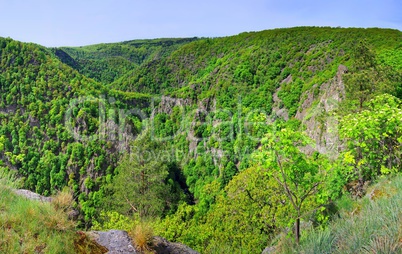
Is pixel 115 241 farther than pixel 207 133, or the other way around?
pixel 207 133

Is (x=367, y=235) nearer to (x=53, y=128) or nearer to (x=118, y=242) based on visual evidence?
(x=118, y=242)

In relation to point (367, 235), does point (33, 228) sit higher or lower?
lower

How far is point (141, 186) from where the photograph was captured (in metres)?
35.6

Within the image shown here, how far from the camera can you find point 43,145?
79938 millimetres

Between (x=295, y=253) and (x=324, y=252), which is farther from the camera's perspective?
(x=295, y=253)

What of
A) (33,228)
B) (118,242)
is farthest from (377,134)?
(33,228)

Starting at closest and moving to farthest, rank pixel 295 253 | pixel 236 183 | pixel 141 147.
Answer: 1. pixel 295 253
2. pixel 236 183
3. pixel 141 147

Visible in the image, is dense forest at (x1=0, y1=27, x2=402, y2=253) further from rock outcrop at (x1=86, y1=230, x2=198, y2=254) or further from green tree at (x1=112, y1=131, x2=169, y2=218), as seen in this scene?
rock outcrop at (x1=86, y1=230, x2=198, y2=254)

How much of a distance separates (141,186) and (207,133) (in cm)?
3847

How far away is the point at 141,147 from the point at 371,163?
30574mm

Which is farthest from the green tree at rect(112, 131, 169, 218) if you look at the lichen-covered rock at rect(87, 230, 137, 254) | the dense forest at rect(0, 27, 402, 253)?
the lichen-covered rock at rect(87, 230, 137, 254)

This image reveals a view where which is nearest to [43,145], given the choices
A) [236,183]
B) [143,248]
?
[236,183]

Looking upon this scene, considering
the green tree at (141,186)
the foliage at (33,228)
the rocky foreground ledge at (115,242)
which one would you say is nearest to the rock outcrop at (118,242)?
the rocky foreground ledge at (115,242)

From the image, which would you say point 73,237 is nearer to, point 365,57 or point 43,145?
point 365,57
